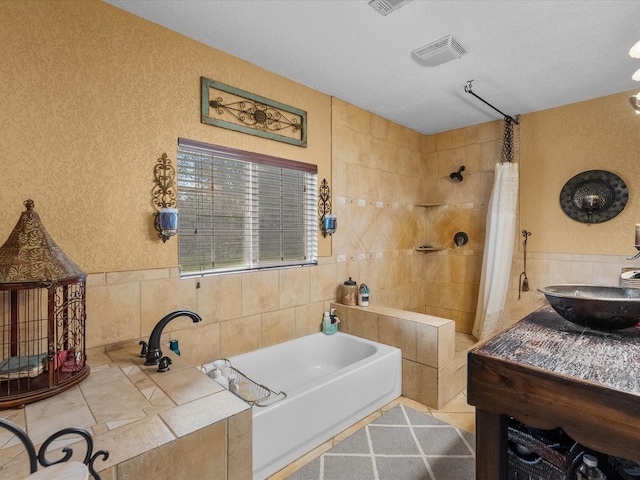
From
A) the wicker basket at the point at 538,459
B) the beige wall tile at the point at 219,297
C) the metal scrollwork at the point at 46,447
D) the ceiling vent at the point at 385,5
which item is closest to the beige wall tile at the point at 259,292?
the beige wall tile at the point at 219,297

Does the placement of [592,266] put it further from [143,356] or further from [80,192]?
[80,192]

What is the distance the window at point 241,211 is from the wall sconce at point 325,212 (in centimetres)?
6

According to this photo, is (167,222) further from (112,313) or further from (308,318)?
(308,318)

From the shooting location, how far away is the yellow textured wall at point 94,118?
159 centimetres

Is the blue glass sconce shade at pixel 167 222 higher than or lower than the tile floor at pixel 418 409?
higher

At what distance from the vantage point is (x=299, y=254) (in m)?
2.82

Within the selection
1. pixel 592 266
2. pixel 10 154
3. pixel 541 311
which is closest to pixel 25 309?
pixel 10 154

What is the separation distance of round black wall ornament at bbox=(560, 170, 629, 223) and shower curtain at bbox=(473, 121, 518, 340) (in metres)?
0.43

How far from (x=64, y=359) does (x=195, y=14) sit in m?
1.90

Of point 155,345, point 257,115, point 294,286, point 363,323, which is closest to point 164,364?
point 155,345

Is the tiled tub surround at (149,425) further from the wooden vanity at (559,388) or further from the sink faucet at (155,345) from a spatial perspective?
the wooden vanity at (559,388)

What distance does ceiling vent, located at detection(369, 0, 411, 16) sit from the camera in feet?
5.73

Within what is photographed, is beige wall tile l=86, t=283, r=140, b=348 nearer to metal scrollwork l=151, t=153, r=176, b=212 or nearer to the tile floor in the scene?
metal scrollwork l=151, t=153, r=176, b=212

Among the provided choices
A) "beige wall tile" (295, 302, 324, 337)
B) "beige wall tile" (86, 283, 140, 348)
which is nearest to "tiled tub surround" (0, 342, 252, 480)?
"beige wall tile" (86, 283, 140, 348)
